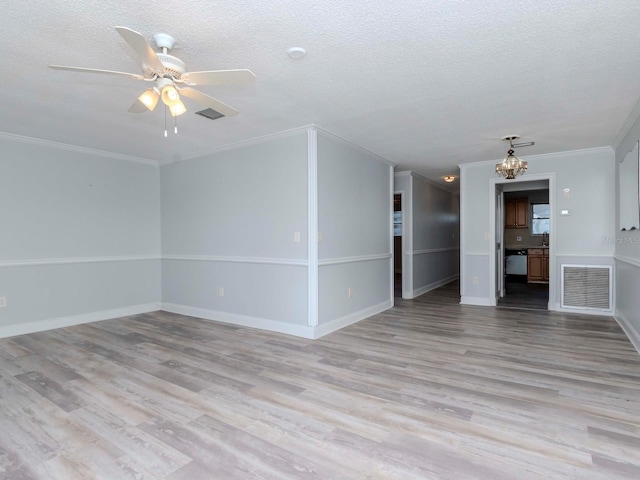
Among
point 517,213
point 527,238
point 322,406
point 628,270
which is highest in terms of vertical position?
point 517,213

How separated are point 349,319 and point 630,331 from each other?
9.99 feet

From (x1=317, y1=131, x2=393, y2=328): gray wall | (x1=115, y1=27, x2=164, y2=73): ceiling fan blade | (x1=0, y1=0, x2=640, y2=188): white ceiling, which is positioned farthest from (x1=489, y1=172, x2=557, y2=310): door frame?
(x1=115, y1=27, x2=164, y2=73): ceiling fan blade

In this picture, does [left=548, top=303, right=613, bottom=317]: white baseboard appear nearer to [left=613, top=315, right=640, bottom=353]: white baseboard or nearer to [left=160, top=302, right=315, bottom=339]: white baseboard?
[left=613, top=315, right=640, bottom=353]: white baseboard

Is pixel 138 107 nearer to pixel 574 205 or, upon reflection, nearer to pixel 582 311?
pixel 574 205

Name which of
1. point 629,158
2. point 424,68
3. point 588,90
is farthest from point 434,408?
point 629,158

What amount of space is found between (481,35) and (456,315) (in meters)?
3.90

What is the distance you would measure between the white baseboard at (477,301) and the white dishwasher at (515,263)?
3.85 m

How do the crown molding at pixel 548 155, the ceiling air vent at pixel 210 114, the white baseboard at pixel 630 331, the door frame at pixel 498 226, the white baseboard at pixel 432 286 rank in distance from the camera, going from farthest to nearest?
the white baseboard at pixel 432 286
the door frame at pixel 498 226
the crown molding at pixel 548 155
the white baseboard at pixel 630 331
the ceiling air vent at pixel 210 114

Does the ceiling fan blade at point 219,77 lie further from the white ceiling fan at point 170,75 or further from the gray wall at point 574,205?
the gray wall at point 574,205

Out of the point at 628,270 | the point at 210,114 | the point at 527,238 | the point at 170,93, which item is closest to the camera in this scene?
the point at 170,93

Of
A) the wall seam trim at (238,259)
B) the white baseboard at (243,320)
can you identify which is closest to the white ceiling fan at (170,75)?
the wall seam trim at (238,259)

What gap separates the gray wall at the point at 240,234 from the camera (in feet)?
13.5

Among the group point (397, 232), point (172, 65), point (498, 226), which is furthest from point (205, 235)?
point (397, 232)

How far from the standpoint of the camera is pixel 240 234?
183 inches
